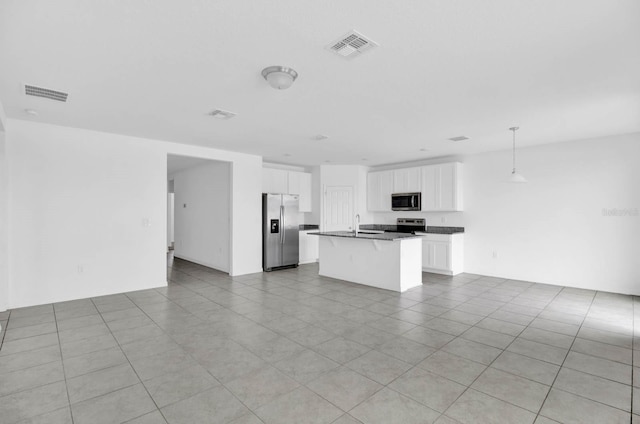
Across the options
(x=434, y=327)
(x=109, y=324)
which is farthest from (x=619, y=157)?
(x=109, y=324)

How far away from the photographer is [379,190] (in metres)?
8.27

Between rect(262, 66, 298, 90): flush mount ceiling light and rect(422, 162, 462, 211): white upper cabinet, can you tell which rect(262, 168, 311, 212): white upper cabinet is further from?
rect(262, 66, 298, 90): flush mount ceiling light

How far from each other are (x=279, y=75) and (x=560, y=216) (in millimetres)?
5726

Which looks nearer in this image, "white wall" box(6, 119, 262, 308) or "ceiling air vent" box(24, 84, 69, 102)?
"ceiling air vent" box(24, 84, 69, 102)

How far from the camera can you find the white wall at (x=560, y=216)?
516cm

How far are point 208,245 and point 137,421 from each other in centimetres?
581

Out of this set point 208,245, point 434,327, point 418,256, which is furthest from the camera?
point 208,245

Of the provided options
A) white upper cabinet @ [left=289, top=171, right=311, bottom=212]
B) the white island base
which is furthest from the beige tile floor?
white upper cabinet @ [left=289, top=171, right=311, bottom=212]

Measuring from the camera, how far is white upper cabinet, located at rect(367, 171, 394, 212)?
8.05 metres

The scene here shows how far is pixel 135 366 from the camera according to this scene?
272 cm

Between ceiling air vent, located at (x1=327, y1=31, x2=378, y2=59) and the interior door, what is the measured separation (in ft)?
19.5

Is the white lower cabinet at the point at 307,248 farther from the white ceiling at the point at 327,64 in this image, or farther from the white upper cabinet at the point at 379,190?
the white ceiling at the point at 327,64

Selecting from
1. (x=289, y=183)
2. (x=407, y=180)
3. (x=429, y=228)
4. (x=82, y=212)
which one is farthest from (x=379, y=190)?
(x=82, y=212)

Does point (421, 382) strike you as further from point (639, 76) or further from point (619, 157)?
point (619, 157)
